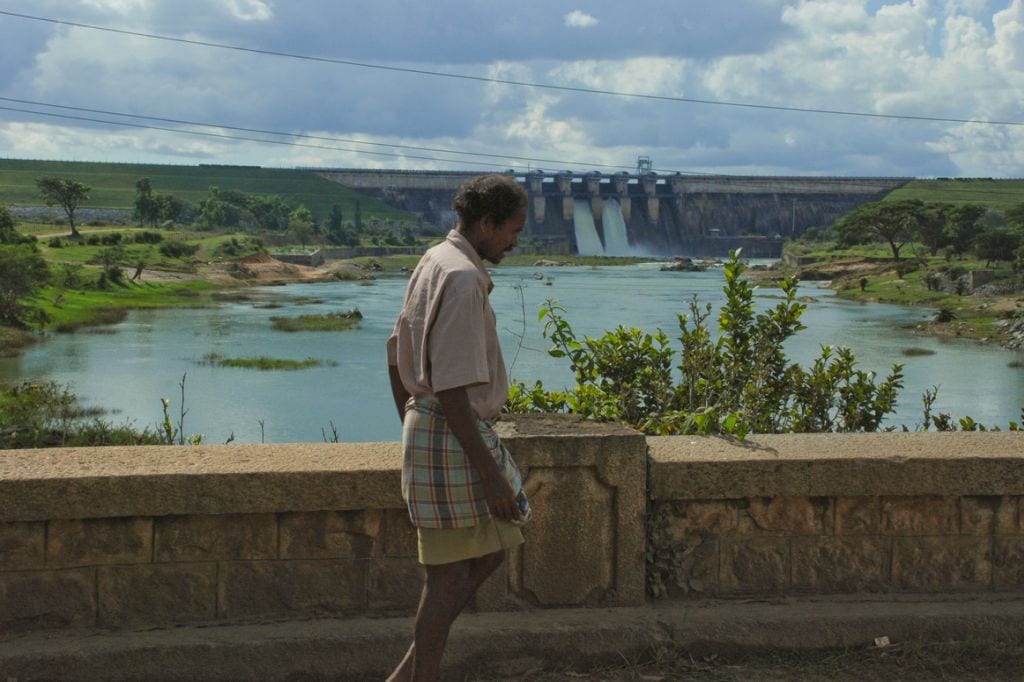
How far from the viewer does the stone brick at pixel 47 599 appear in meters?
3.37

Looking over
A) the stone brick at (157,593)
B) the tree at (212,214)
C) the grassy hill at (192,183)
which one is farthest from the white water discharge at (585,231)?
the stone brick at (157,593)

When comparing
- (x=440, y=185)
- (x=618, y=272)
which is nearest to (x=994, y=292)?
A: (x=618, y=272)

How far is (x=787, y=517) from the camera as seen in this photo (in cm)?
374

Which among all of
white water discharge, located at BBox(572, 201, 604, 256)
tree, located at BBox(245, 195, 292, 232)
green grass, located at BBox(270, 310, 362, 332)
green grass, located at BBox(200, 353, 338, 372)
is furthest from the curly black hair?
white water discharge, located at BBox(572, 201, 604, 256)

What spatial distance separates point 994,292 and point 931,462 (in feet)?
133

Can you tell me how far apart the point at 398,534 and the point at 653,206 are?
343 ft

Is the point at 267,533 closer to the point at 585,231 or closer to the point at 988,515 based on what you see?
the point at 988,515

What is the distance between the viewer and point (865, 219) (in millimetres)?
65125

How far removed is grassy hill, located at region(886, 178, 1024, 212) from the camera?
101 metres

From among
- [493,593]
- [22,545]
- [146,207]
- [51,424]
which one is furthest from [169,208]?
[493,593]

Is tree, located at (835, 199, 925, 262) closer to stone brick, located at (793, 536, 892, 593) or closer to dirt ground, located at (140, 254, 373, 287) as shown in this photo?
dirt ground, located at (140, 254, 373, 287)

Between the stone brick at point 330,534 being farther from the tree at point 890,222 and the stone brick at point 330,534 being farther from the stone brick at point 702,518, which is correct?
the tree at point 890,222

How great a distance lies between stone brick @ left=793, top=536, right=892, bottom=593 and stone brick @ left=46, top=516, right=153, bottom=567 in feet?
6.82

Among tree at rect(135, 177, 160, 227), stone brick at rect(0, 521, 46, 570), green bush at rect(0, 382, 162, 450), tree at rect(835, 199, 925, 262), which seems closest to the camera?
stone brick at rect(0, 521, 46, 570)
